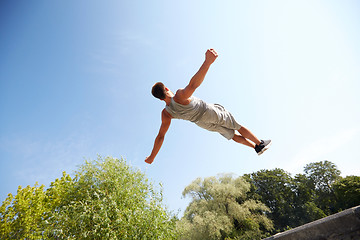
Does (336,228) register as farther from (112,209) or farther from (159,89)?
(112,209)

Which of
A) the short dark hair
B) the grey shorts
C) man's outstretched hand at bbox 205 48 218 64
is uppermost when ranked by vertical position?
the short dark hair

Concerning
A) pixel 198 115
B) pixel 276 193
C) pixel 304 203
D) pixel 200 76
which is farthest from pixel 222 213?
pixel 200 76

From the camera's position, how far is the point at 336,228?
243cm

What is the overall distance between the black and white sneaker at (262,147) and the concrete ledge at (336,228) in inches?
58.5

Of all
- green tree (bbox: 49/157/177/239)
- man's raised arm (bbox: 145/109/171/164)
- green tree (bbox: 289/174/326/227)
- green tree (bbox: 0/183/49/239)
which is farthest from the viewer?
green tree (bbox: 289/174/326/227)

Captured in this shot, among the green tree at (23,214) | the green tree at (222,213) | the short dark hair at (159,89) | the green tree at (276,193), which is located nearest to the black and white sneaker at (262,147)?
the short dark hair at (159,89)

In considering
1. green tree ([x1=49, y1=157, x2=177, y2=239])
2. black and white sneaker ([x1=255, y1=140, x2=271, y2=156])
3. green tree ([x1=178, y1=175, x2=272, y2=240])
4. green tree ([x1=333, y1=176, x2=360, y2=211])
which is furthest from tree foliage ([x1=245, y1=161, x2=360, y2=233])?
black and white sneaker ([x1=255, y1=140, x2=271, y2=156])

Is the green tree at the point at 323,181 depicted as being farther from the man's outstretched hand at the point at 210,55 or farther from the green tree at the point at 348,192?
the man's outstretched hand at the point at 210,55

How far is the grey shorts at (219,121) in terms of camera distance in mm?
3668

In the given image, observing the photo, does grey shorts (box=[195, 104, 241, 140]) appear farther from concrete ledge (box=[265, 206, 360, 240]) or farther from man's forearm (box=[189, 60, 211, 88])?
concrete ledge (box=[265, 206, 360, 240])

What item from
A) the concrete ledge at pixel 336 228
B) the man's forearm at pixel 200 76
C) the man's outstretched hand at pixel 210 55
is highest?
the man's outstretched hand at pixel 210 55

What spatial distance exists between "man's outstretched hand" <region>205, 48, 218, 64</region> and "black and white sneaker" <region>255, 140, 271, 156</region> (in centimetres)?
208

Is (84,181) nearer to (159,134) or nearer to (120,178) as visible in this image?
(120,178)

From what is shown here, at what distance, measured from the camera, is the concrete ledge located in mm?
2307
